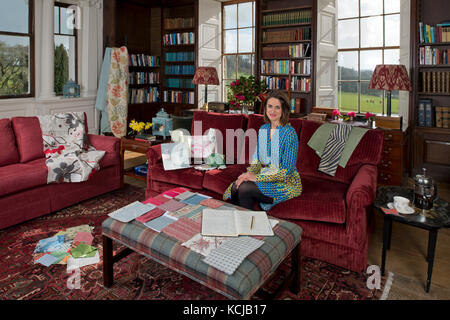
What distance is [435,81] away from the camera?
4.64m

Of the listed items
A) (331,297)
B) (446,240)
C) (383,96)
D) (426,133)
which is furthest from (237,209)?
(383,96)

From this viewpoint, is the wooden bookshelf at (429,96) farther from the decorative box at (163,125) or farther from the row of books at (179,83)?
the row of books at (179,83)

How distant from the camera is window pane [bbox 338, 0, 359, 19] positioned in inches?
220

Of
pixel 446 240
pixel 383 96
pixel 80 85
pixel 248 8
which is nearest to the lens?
pixel 446 240

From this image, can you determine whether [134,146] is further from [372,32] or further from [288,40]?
[372,32]

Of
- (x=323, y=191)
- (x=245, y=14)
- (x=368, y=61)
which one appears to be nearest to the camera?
(x=323, y=191)

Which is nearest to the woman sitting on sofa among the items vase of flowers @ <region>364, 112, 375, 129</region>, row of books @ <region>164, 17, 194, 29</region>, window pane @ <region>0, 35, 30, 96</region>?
vase of flowers @ <region>364, 112, 375, 129</region>

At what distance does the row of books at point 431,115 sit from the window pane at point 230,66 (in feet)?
11.4

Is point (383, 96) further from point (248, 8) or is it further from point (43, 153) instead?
point (43, 153)

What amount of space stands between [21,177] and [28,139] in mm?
772

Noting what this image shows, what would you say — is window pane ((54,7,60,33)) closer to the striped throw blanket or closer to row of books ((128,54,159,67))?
row of books ((128,54,159,67))

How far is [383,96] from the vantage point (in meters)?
5.52

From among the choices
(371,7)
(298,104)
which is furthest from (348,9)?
(298,104)

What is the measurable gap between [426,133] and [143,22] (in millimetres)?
5545
